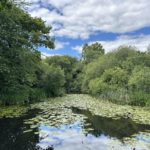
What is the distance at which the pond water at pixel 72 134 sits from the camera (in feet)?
32.8

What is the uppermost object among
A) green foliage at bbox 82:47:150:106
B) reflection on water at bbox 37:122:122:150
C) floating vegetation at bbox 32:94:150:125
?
green foliage at bbox 82:47:150:106

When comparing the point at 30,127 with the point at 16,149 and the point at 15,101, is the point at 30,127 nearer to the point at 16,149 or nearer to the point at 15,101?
the point at 16,149

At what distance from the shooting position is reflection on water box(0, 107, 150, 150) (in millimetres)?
9984

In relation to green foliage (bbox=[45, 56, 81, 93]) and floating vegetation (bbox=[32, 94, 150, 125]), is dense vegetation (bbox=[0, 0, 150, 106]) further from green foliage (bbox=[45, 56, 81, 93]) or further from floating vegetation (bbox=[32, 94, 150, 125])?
floating vegetation (bbox=[32, 94, 150, 125])

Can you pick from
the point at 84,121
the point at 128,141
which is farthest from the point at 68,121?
the point at 128,141

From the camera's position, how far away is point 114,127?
1376 centimetres

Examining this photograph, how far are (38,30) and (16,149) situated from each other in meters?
15.2

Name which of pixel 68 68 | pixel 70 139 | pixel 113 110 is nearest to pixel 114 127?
pixel 70 139

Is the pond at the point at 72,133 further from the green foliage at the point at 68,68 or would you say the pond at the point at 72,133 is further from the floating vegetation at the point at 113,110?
the green foliage at the point at 68,68

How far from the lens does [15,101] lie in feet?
73.7

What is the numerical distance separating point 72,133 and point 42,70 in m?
22.3

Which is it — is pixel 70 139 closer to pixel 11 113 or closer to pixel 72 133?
pixel 72 133

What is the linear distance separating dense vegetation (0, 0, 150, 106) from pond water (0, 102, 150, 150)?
275 centimetres

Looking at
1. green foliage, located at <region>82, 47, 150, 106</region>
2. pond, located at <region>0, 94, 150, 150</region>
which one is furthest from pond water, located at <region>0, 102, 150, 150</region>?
green foliage, located at <region>82, 47, 150, 106</region>
